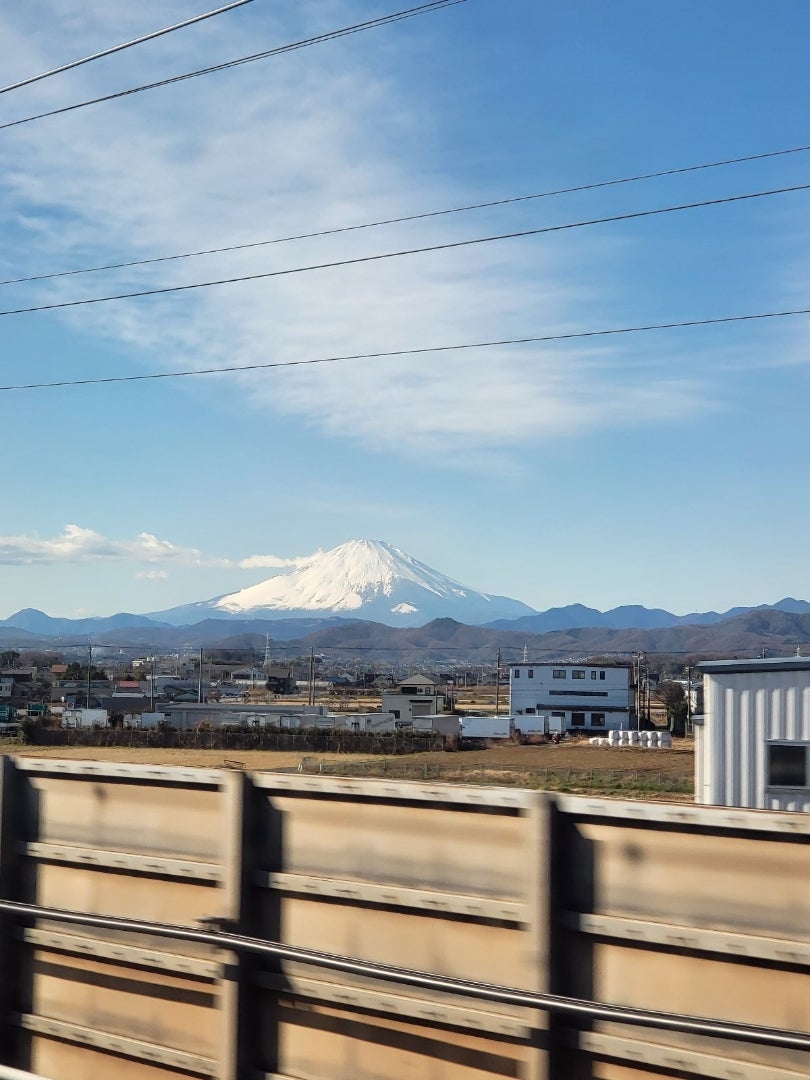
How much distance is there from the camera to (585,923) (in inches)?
201

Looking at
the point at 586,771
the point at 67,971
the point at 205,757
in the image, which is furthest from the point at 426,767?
the point at 67,971

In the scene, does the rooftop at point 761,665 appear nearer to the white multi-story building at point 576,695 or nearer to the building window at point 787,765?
the building window at point 787,765

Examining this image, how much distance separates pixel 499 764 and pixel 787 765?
138 ft

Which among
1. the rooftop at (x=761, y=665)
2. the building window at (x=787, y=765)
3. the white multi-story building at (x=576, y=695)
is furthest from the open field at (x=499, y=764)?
the building window at (x=787, y=765)

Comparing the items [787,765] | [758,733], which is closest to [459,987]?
[787,765]

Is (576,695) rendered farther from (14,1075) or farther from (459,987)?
(459,987)

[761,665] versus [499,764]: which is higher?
[761,665]

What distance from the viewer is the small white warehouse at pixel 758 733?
19.4m

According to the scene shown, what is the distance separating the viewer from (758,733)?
19.8 metres

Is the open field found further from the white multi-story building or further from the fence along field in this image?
the fence along field

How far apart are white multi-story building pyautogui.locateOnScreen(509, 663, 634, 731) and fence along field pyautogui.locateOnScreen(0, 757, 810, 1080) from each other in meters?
88.7

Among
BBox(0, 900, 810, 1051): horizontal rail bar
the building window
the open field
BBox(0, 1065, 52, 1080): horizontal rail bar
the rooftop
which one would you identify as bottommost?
the open field

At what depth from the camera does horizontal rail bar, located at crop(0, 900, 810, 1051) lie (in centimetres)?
430

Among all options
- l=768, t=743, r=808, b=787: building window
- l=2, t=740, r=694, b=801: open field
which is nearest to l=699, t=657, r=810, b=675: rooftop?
l=768, t=743, r=808, b=787: building window
